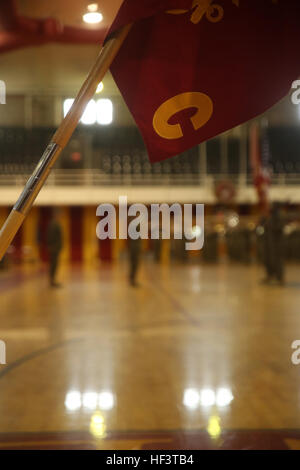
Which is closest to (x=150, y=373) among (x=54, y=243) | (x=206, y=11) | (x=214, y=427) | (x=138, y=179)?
(x=214, y=427)

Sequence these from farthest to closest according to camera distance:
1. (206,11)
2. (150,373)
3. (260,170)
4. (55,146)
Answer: (260,170) → (150,373) → (206,11) → (55,146)

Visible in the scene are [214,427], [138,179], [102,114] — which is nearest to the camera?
[214,427]

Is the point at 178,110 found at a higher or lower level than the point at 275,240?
lower

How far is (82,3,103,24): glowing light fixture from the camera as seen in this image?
432cm

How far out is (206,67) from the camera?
2.30m

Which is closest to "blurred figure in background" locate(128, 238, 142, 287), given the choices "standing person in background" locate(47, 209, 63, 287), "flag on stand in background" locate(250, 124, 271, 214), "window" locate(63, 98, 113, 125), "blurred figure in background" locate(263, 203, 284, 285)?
"standing person in background" locate(47, 209, 63, 287)

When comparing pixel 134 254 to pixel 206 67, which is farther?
pixel 134 254

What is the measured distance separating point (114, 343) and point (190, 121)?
3857 millimetres

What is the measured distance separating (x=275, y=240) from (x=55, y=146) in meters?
9.43

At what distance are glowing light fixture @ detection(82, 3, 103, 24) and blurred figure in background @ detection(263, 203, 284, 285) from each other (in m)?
6.82

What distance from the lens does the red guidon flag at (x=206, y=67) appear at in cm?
226

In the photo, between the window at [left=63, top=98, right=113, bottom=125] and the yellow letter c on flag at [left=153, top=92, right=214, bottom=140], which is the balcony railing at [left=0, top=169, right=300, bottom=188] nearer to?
the window at [left=63, top=98, right=113, bottom=125]

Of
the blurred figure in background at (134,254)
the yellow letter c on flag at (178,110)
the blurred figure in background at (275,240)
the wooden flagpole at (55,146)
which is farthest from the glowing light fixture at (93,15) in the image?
the blurred figure in background at (275,240)

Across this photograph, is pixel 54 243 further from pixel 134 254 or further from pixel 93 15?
pixel 93 15
